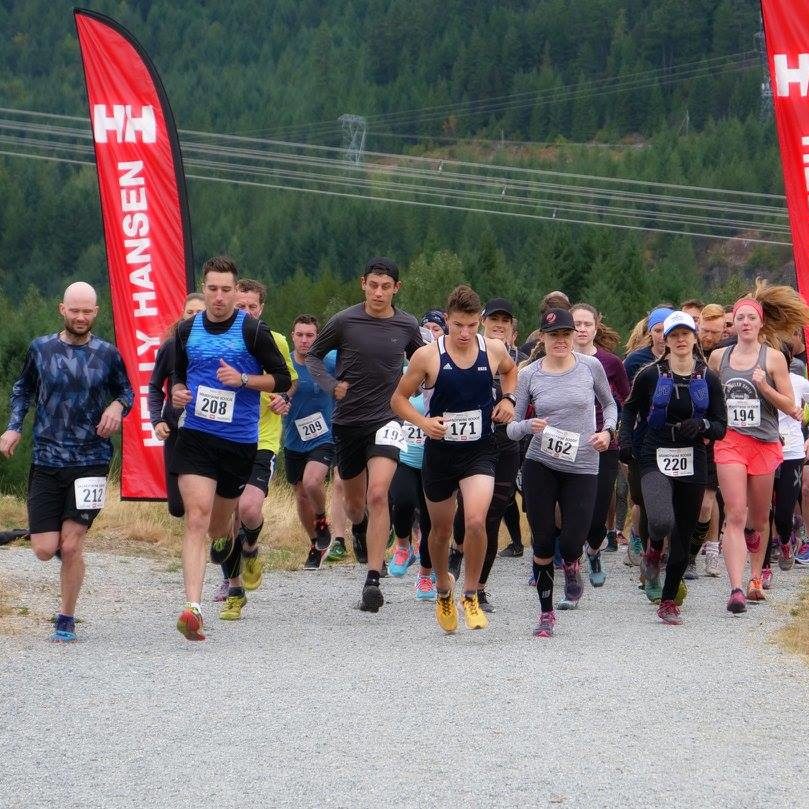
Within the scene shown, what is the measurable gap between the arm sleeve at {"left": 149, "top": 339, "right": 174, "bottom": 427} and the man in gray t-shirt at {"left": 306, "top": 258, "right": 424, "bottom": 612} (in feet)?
5.05

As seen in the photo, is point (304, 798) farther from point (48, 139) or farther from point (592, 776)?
point (48, 139)

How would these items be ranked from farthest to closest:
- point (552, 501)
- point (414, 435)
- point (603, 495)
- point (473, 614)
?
point (414, 435)
point (603, 495)
point (552, 501)
point (473, 614)

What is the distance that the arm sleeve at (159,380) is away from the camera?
28.7 feet

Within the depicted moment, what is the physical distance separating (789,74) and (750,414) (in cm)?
471

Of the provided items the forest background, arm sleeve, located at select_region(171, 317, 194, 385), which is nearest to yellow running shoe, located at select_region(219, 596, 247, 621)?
arm sleeve, located at select_region(171, 317, 194, 385)

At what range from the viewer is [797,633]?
8.95 m

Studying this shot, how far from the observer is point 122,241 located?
1502 centimetres

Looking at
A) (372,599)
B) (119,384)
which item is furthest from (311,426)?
(119,384)

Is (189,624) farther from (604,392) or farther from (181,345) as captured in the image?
(604,392)

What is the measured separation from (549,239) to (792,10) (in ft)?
223

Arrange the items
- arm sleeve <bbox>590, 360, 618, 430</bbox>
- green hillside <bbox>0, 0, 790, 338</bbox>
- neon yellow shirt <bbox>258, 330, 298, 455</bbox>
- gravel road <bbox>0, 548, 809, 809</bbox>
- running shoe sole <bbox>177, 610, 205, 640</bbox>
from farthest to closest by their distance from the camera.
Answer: green hillside <bbox>0, 0, 790, 338</bbox>, neon yellow shirt <bbox>258, 330, 298, 455</bbox>, arm sleeve <bbox>590, 360, 618, 430</bbox>, running shoe sole <bbox>177, 610, 205, 640</bbox>, gravel road <bbox>0, 548, 809, 809</bbox>

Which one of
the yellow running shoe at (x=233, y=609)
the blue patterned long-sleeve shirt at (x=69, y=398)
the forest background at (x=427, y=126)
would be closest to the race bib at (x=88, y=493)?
the blue patterned long-sleeve shirt at (x=69, y=398)

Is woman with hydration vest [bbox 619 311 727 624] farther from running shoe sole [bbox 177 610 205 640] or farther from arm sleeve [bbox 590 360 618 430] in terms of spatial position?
running shoe sole [bbox 177 610 205 640]

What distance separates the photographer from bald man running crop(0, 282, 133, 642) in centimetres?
866
